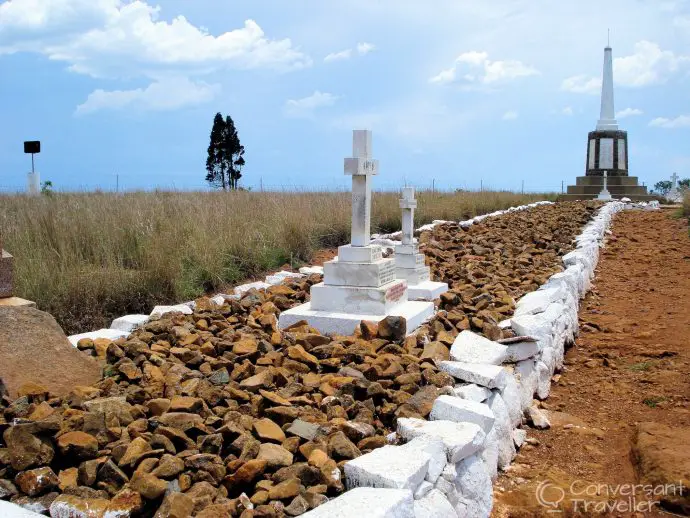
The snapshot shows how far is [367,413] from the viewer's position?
295cm

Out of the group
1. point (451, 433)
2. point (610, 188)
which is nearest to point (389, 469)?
point (451, 433)

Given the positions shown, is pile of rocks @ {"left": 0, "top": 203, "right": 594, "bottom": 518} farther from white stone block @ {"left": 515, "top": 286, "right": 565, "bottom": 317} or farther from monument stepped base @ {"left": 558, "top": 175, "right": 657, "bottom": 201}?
monument stepped base @ {"left": 558, "top": 175, "right": 657, "bottom": 201}

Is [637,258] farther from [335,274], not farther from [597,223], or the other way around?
[335,274]

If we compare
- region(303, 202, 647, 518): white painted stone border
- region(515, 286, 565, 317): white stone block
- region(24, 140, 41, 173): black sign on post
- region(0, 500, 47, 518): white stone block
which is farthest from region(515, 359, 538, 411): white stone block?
region(24, 140, 41, 173): black sign on post

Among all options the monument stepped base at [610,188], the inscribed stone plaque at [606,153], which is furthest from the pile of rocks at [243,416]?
the inscribed stone plaque at [606,153]

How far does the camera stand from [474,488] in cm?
265

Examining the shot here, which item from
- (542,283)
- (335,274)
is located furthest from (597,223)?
(335,274)

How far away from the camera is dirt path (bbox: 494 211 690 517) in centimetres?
303

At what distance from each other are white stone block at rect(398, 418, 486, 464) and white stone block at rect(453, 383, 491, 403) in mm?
419

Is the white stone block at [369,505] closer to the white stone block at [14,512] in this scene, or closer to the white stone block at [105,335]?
the white stone block at [14,512]

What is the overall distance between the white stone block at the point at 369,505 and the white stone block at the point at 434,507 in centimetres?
14

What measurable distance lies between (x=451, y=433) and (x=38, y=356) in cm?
215

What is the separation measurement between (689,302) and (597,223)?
5.76 m

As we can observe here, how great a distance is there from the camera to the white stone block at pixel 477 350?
12.3ft
